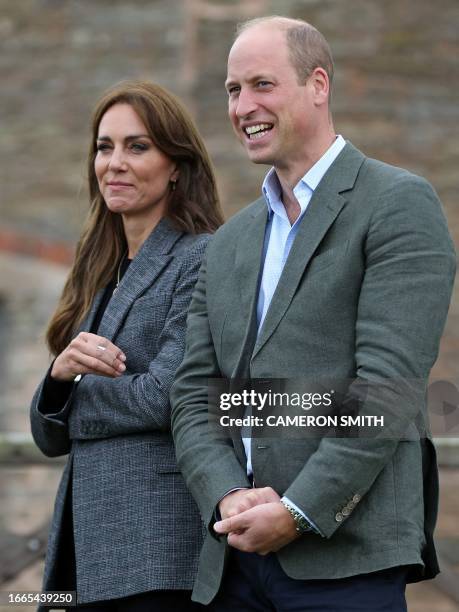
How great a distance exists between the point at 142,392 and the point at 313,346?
21.4 inches

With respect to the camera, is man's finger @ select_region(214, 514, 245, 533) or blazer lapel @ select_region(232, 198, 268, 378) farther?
blazer lapel @ select_region(232, 198, 268, 378)

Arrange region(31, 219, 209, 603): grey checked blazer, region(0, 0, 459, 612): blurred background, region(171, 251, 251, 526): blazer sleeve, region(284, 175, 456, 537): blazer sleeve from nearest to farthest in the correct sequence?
region(284, 175, 456, 537): blazer sleeve → region(171, 251, 251, 526): blazer sleeve → region(31, 219, 209, 603): grey checked blazer → region(0, 0, 459, 612): blurred background

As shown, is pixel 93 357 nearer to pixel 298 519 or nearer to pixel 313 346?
pixel 313 346

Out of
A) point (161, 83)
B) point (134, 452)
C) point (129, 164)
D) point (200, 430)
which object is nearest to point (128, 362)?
point (134, 452)

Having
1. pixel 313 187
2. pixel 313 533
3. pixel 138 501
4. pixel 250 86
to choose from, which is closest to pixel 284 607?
pixel 313 533

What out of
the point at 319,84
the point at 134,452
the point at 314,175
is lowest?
the point at 134,452

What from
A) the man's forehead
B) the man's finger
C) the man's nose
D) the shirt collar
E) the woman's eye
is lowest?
the man's finger

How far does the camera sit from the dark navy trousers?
275 centimetres

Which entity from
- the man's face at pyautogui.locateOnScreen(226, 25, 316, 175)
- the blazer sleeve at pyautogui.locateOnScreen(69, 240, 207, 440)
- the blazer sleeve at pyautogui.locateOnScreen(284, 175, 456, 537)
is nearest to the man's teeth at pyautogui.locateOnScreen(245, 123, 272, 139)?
the man's face at pyautogui.locateOnScreen(226, 25, 316, 175)

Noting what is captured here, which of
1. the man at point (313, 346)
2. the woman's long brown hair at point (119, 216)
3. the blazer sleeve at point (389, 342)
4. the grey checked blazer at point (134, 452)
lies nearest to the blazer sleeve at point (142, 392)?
the grey checked blazer at point (134, 452)

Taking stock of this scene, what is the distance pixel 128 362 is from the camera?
11.1ft

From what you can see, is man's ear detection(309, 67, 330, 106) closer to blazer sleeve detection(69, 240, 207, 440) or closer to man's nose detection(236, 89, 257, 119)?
man's nose detection(236, 89, 257, 119)

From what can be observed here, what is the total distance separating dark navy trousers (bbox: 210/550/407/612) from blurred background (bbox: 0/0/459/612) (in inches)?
223

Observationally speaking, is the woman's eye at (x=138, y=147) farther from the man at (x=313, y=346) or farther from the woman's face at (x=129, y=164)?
the man at (x=313, y=346)
